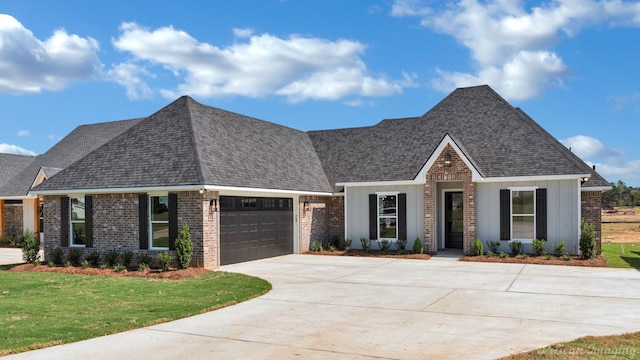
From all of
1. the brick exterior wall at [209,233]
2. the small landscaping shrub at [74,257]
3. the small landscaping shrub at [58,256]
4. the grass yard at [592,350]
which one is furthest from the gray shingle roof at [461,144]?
the grass yard at [592,350]

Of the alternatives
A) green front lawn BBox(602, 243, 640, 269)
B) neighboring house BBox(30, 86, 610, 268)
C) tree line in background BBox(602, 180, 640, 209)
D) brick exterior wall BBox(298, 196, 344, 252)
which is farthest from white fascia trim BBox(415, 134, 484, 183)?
tree line in background BBox(602, 180, 640, 209)

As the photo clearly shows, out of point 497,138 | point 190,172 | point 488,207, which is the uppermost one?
point 497,138

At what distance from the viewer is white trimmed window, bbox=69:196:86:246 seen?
19.3 meters

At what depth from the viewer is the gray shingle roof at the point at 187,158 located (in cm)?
1786

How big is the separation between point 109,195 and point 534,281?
45.9 ft

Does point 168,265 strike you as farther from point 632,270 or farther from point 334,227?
point 632,270

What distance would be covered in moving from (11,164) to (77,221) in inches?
803

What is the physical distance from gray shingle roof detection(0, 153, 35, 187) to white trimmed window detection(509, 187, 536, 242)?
29.9 metres

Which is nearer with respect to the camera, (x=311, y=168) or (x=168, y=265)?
(x=168, y=265)

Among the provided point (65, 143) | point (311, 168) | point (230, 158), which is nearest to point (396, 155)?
point (311, 168)

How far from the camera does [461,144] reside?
74.3ft

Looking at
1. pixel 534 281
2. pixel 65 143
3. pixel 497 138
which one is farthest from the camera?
pixel 65 143

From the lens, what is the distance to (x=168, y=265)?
1677 cm

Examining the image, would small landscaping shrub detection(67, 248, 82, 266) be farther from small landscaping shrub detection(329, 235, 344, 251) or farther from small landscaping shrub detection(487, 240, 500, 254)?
small landscaping shrub detection(487, 240, 500, 254)
